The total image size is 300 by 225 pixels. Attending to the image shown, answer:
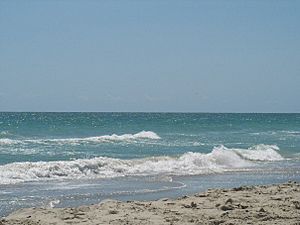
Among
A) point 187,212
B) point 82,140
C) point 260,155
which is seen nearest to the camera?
point 187,212

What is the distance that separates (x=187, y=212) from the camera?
28.9 feet

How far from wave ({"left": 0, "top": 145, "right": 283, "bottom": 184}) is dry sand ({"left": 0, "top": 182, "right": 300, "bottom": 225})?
20.1 ft

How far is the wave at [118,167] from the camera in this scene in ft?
53.6

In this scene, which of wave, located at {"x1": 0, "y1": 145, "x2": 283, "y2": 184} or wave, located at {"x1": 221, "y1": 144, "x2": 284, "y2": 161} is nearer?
wave, located at {"x1": 0, "y1": 145, "x2": 283, "y2": 184}

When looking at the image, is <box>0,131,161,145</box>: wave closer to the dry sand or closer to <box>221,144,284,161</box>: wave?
<box>221,144,284,161</box>: wave

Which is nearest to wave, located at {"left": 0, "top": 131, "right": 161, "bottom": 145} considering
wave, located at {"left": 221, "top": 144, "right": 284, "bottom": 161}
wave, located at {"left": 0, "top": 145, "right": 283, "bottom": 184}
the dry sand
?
wave, located at {"left": 221, "top": 144, "right": 284, "bottom": 161}

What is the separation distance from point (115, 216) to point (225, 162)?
45.6 feet

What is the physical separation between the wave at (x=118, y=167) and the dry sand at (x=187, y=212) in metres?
6.13

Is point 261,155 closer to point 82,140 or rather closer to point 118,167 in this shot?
point 118,167

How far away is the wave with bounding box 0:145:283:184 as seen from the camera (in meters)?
16.3

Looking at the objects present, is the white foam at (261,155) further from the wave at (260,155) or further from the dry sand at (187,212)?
the dry sand at (187,212)

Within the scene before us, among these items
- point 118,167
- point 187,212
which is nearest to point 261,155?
point 118,167

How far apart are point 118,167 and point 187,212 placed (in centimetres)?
986

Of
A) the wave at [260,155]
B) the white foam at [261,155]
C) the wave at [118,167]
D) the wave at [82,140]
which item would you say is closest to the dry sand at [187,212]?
the wave at [118,167]
